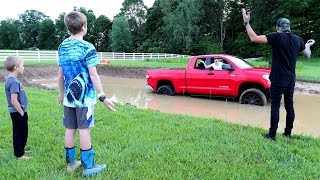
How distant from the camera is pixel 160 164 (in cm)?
426

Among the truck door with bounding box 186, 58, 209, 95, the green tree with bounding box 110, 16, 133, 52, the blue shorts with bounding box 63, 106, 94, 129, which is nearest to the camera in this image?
the blue shorts with bounding box 63, 106, 94, 129

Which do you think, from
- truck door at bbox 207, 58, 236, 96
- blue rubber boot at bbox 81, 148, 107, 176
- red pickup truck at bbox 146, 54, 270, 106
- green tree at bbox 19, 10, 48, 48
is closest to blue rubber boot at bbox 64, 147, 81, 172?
blue rubber boot at bbox 81, 148, 107, 176

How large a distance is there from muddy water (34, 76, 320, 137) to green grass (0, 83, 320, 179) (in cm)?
227

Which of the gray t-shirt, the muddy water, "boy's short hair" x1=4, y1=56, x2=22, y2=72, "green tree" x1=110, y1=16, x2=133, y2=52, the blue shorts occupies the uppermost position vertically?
"green tree" x1=110, y1=16, x2=133, y2=52

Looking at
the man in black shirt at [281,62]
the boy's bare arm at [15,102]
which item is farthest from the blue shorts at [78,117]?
the man in black shirt at [281,62]

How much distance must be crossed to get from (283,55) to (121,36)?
61.8 meters

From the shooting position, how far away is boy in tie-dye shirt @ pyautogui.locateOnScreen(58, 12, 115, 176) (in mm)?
3744

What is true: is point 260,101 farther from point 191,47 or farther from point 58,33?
point 58,33

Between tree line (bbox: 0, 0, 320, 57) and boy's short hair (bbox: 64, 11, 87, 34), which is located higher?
tree line (bbox: 0, 0, 320, 57)

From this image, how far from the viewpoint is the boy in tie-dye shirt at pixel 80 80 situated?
12.3 feet

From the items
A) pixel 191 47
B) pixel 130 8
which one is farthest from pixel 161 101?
pixel 130 8

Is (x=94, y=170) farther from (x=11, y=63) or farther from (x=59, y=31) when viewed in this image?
(x=59, y=31)

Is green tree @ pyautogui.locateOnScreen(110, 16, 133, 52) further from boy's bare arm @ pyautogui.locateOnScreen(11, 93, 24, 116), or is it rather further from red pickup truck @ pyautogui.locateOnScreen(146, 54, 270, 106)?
boy's bare arm @ pyautogui.locateOnScreen(11, 93, 24, 116)

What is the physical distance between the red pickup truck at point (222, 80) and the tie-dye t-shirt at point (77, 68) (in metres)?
7.63
